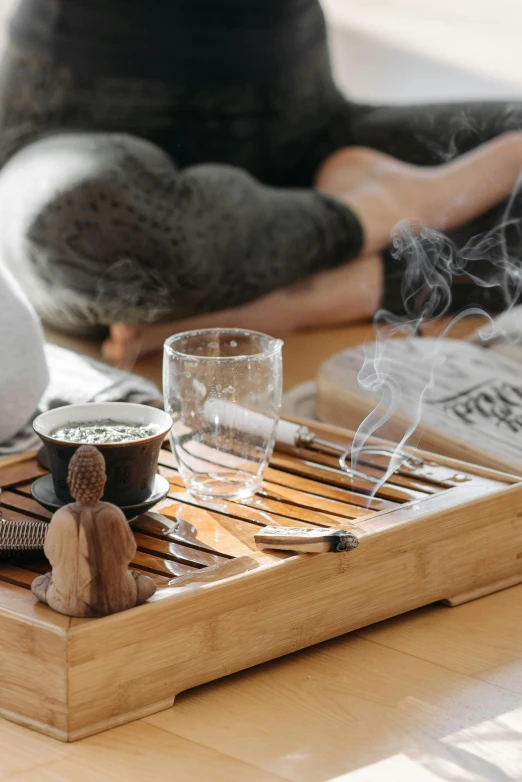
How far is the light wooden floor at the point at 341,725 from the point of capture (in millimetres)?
881

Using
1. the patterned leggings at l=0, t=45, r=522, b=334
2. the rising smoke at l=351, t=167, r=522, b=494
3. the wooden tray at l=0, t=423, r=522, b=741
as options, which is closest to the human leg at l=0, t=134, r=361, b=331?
the patterned leggings at l=0, t=45, r=522, b=334

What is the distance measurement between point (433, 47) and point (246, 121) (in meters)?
0.87

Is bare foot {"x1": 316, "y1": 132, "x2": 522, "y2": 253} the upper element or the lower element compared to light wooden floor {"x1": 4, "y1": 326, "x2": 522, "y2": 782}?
upper

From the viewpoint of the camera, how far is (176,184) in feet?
7.07

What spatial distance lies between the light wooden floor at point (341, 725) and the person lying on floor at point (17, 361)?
0.52 metres

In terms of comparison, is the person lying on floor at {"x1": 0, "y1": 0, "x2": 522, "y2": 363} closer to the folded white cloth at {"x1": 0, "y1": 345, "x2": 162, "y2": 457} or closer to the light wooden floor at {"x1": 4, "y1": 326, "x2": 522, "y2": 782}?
the folded white cloth at {"x1": 0, "y1": 345, "x2": 162, "y2": 457}

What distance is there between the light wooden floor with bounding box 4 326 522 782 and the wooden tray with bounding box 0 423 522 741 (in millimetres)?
21

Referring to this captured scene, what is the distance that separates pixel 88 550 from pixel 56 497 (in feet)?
0.61

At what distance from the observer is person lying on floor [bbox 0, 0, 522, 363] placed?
207 cm

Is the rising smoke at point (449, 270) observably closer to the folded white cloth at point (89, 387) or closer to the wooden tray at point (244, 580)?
the folded white cloth at point (89, 387)

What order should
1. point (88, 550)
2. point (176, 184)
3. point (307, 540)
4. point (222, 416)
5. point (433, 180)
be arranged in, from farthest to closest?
point (433, 180) → point (176, 184) → point (222, 416) → point (307, 540) → point (88, 550)

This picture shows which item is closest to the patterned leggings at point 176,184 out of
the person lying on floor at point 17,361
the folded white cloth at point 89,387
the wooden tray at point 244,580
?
the folded white cloth at point 89,387

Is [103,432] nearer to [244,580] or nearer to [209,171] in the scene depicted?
[244,580]

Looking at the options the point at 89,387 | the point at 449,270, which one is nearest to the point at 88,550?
the point at 89,387
